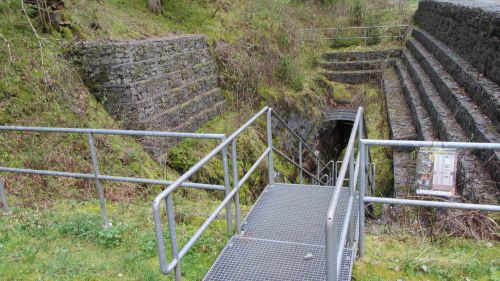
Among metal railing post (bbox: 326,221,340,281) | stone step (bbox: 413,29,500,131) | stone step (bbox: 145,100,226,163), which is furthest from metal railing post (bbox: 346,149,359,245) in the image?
stone step (bbox: 145,100,226,163)

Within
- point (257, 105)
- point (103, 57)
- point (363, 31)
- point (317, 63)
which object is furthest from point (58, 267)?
point (363, 31)

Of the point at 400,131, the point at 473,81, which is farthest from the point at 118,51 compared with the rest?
the point at 473,81

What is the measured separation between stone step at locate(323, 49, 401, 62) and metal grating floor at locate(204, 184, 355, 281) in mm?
14207

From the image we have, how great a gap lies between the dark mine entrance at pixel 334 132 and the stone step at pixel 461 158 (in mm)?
3564

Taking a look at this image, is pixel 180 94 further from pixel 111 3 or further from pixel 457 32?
pixel 457 32

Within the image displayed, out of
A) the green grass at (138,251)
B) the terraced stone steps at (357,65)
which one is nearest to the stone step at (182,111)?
the green grass at (138,251)

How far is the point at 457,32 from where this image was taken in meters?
10.7

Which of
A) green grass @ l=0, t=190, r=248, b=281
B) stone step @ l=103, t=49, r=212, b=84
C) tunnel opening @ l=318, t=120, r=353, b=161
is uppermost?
stone step @ l=103, t=49, r=212, b=84

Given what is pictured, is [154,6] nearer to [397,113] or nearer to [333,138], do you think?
[397,113]

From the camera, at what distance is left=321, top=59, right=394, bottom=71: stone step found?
686 inches

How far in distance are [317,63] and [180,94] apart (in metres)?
9.56

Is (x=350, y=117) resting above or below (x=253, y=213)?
below

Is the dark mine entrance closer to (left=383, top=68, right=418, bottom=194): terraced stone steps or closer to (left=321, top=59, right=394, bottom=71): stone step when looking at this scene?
(left=383, top=68, right=418, bottom=194): terraced stone steps

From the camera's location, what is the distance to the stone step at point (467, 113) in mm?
5500
